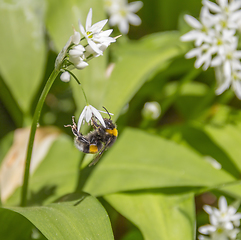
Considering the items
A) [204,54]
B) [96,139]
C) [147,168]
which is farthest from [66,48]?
[204,54]

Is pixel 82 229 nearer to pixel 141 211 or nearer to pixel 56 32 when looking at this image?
pixel 141 211

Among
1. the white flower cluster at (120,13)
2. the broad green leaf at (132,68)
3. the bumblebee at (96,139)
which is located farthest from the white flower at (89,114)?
the white flower cluster at (120,13)

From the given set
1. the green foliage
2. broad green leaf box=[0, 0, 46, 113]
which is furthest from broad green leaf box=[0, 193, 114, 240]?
broad green leaf box=[0, 0, 46, 113]

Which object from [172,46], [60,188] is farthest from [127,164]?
[172,46]

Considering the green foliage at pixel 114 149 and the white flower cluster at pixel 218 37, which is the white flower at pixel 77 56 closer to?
the green foliage at pixel 114 149

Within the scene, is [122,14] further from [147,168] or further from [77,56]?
[77,56]
